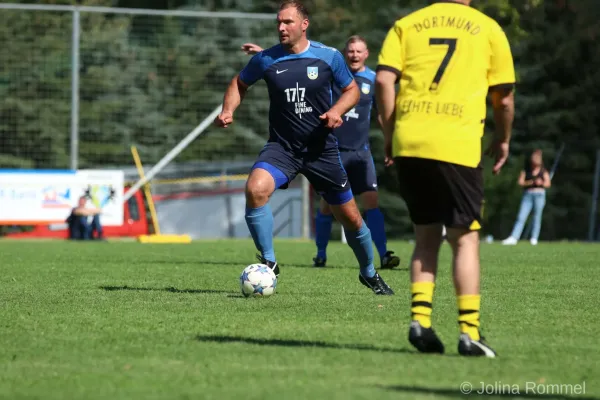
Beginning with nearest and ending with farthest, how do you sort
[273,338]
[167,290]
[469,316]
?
[469,316] < [273,338] < [167,290]

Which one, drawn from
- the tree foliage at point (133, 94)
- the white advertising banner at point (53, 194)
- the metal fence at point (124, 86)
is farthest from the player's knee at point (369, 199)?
the tree foliage at point (133, 94)

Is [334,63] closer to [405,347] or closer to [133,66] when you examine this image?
[405,347]

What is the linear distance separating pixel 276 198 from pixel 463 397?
78.7ft

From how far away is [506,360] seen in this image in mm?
5941

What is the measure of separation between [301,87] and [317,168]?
2.09ft

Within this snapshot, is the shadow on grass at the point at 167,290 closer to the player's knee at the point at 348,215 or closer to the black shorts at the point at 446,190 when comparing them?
the player's knee at the point at 348,215

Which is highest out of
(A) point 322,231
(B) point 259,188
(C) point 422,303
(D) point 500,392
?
(B) point 259,188

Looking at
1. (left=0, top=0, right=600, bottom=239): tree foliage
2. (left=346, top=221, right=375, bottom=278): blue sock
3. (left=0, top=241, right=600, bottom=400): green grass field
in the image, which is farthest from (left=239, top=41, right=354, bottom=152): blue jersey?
(left=0, top=0, right=600, bottom=239): tree foliage

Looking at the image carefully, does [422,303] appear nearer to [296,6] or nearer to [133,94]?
[296,6]

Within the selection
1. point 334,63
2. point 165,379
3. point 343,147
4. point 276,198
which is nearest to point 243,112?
point 276,198

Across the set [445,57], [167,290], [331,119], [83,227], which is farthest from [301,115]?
[83,227]

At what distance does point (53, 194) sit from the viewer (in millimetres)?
24047

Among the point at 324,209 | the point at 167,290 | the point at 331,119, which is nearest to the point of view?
the point at 331,119

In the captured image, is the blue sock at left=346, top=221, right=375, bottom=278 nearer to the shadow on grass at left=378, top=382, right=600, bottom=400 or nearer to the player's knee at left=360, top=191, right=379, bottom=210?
the player's knee at left=360, top=191, right=379, bottom=210
